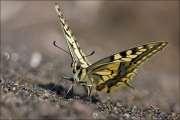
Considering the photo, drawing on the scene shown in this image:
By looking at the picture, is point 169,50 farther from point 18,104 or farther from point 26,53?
point 18,104

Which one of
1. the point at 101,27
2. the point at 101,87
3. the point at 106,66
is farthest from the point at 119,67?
the point at 101,27

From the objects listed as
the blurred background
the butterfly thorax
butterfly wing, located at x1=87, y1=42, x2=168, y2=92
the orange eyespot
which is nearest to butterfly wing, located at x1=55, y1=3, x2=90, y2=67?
the butterfly thorax

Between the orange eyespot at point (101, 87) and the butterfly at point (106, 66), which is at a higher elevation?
the butterfly at point (106, 66)

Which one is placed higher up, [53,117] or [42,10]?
[42,10]

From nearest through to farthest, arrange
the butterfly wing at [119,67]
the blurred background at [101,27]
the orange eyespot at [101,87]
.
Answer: the butterfly wing at [119,67], the orange eyespot at [101,87], the blurred background at [101,27]

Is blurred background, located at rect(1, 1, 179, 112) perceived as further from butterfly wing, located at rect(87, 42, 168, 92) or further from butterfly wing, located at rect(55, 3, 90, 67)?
butterfly wing, located at rect(87, 42, 168, 92)

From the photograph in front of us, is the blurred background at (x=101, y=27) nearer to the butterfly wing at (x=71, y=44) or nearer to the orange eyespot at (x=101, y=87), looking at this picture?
the butterfly wing at (x=71, y=44)

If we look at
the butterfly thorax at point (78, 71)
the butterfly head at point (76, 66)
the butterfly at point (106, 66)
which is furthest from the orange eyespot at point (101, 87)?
the butterfly head at point (76, 66)

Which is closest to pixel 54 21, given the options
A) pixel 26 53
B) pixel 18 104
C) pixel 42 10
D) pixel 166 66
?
pixel 42 10

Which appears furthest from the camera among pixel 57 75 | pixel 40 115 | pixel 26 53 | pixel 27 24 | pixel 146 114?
pixel 27 24
